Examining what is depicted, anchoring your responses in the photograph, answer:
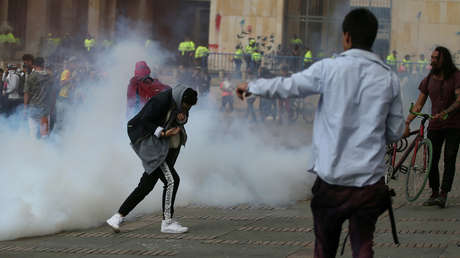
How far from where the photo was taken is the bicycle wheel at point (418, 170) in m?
8.31

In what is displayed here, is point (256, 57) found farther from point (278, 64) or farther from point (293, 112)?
point (293, 112)

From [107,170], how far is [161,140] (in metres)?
1.60

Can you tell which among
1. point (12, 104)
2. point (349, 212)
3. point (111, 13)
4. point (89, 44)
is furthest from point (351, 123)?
point (111, 13)

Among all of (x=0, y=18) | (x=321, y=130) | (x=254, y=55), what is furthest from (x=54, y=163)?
(x=0, y=18)

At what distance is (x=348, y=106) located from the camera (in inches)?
159

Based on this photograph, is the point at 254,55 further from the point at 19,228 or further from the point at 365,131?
the point at 365,131

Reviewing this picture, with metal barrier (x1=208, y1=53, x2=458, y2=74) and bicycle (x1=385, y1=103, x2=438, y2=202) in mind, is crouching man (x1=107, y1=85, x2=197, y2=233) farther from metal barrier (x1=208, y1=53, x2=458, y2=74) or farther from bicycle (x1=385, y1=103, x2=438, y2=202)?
metal barrier (x1=208, y1=53, x2=458, y2=74)

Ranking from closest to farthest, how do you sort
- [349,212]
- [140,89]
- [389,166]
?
1. [349,212]
2. [389,166]
3. [140,89]

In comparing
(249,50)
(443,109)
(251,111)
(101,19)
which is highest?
(101,19)

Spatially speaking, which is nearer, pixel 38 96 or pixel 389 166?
pixel 389 166

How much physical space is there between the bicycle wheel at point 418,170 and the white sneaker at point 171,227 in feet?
9.27

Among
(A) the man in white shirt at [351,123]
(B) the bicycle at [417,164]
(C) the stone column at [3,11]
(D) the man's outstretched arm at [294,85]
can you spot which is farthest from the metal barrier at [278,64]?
(D) the man's outstretched arm at [294,85]

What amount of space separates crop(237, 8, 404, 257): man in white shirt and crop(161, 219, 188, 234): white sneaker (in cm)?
298

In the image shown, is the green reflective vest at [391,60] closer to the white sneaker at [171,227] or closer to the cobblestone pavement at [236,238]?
the cobblestone pavement at [236,238]
